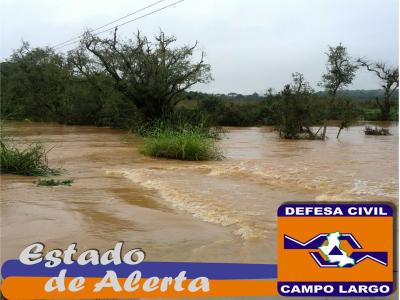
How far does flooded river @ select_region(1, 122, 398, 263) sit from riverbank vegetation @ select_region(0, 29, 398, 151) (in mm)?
6179

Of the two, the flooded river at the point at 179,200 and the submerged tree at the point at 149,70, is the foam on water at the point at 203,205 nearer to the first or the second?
the flooded river at the point at 179,200

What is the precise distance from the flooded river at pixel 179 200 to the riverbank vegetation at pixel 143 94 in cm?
618

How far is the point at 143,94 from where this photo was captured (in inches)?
991

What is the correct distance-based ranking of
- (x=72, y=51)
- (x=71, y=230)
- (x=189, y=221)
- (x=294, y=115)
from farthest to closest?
(x=72, y=51)
(x=294, y=115)
(x=189, y=221)
(x=71, y=230)

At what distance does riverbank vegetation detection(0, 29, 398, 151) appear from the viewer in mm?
23656

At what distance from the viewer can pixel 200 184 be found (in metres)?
9.00

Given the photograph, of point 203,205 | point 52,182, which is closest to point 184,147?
point 52,182

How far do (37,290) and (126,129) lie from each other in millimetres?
24232

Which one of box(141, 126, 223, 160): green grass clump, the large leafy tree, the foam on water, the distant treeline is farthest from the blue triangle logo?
the large leafy tree

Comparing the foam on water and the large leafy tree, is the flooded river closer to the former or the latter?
the foam on water

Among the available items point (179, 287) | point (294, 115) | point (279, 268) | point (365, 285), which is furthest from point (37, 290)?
point (294, 115)

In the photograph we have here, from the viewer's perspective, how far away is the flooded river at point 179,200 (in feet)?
16.5

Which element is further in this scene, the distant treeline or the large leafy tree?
the large leafy tree

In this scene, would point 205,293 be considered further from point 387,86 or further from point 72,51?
point 387,86
